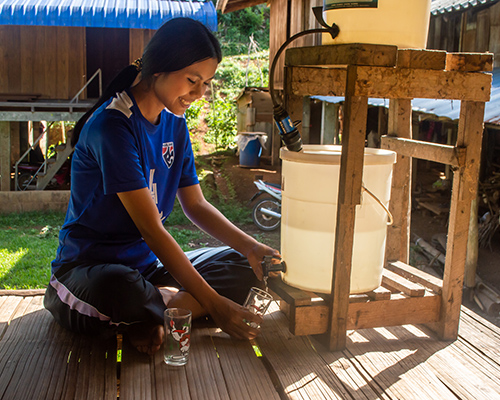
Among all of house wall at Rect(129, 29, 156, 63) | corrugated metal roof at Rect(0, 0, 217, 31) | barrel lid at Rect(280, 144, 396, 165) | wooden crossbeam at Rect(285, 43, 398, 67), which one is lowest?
barrel lid at Rect(280, 144, 396, 165)

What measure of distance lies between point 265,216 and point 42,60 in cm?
626

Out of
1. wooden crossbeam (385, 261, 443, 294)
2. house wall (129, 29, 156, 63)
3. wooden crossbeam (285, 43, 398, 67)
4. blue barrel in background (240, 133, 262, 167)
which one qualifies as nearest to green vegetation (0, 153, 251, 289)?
blue barrel in background (240, 133, 262, 167)

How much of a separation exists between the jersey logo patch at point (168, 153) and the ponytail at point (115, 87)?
14.2 inches

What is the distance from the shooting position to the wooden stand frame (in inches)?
89.3

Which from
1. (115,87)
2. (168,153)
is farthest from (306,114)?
(115,87)

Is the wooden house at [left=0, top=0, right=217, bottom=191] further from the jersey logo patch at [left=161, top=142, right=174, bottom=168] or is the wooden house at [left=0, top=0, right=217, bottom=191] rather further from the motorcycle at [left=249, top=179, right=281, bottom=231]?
the jersey logo patch at [left=161, top=142, right=174, bottom=168]

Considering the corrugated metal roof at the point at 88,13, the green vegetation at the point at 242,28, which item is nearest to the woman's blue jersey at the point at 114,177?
the corrugated metal roof at the point at 88,13

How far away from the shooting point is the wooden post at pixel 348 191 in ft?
7.45

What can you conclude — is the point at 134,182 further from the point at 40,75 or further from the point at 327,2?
the point at 40,75

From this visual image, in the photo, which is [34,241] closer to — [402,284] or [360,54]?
[402,284]

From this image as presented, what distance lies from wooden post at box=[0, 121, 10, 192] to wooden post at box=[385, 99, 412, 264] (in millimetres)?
9734

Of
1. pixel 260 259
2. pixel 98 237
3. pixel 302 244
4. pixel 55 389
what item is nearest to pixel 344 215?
pixel 302 244

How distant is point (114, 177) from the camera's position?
7.83ft

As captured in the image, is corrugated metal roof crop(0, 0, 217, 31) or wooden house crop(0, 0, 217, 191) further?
wooden house crop(0, 0, 217, 191)
